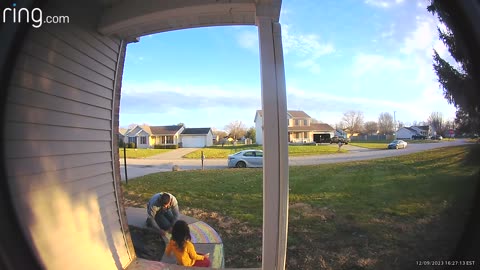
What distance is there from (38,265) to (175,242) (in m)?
1.92

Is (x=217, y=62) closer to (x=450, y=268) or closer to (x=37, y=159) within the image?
(x=37, y=159)

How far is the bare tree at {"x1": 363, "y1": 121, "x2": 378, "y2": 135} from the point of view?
289 cm

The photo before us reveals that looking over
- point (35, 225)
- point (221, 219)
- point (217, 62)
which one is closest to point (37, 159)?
point (35, 225)

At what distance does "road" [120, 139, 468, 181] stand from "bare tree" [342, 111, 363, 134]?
0.46m

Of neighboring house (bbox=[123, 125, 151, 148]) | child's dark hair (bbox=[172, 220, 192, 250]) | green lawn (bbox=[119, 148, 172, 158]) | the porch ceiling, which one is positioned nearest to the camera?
the porch ceiling

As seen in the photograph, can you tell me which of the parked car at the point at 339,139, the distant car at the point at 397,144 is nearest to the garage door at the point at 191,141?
the parked car at the point at 339,139

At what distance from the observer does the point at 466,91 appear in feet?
4.33

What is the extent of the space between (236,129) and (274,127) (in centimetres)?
161

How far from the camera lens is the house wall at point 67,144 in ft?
5.75

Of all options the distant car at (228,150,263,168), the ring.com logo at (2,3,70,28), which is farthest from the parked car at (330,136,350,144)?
the ring.com logo at (2,3,70,28)

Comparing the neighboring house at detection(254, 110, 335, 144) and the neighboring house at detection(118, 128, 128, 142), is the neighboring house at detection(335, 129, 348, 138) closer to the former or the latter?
the neighboring house at detection(254, 110, 335, 144)

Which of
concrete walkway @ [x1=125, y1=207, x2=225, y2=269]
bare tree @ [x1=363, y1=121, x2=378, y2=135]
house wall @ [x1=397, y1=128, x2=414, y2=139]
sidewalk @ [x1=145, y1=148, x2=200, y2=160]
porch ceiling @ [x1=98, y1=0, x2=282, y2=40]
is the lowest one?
concrete walkway @ [x1=125, y1=207, x2=225, y2=269]

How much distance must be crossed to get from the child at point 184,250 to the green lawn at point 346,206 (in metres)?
0.45

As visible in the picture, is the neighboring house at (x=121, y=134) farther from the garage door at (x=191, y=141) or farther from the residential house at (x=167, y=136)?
the garage door at (x=191, y=141)
